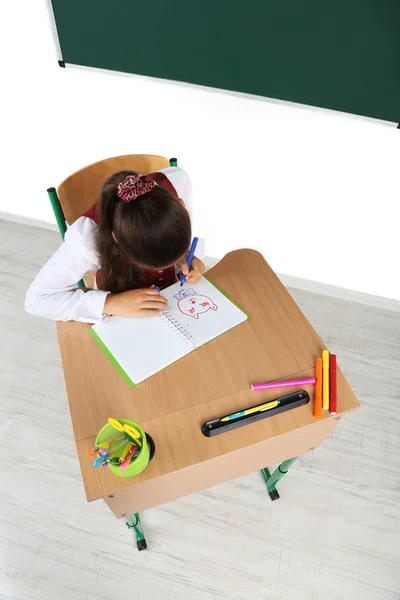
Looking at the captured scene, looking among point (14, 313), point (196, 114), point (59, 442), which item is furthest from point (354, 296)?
point (14, 313)

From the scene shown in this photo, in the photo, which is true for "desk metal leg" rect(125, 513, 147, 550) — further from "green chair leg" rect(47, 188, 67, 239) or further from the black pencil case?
"green chair leg" rect(47, 188, 67, 239)

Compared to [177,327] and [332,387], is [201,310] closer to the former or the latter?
[177,327]

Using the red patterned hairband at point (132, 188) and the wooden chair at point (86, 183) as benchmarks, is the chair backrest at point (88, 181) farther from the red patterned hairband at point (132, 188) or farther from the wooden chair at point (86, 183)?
the red patterned hairband at point (132, 188)

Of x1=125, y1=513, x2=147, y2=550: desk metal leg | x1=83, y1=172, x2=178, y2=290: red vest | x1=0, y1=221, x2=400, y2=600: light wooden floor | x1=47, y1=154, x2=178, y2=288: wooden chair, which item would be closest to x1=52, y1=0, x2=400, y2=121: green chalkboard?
x1=47, y1=154, x2=178, y2=288: wooden chair

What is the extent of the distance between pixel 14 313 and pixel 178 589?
53.3 inches

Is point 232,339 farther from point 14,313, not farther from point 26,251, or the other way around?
point 26,251

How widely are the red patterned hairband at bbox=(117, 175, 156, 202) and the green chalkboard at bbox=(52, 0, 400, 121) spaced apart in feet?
2.58

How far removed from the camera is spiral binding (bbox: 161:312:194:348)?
3.69ft

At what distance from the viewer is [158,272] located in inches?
51.1

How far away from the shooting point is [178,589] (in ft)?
4.78

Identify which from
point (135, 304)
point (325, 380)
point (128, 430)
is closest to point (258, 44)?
point (135, 304)

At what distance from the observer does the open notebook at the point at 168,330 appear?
109 cm

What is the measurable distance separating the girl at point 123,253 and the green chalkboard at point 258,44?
0.50 metres

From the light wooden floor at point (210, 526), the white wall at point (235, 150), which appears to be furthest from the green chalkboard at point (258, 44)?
the light wooden floor at point (210, 526)
